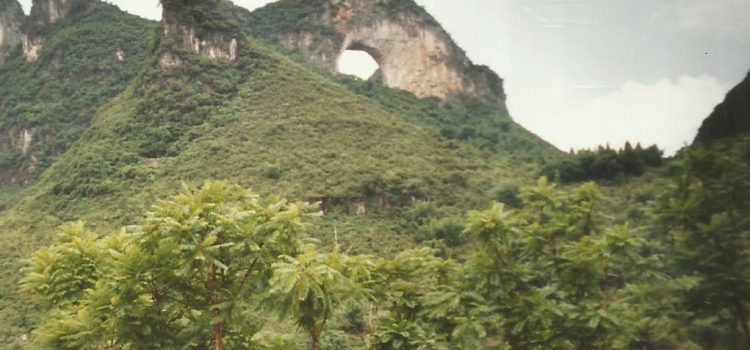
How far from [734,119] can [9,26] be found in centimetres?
10450

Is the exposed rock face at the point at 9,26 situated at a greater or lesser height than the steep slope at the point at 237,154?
greater

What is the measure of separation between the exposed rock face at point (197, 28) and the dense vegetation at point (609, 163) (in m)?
34.5

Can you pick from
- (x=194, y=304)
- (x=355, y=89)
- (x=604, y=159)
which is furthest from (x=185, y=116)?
(x=194, y=304)


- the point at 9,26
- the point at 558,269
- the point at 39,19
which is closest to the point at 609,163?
the point at 558,269

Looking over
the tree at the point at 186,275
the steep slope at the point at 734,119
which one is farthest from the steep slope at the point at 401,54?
the tree at the point at 186,275

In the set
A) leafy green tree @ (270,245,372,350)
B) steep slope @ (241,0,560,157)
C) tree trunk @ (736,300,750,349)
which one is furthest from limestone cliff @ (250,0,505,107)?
tree trunk @ (736,300,750,349)

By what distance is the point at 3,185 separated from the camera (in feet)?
216

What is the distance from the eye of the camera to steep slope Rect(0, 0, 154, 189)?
66.4m

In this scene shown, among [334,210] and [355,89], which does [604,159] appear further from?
[355,89]

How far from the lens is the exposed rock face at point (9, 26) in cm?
9200

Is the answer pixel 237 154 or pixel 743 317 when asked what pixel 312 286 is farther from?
pixel 237 154

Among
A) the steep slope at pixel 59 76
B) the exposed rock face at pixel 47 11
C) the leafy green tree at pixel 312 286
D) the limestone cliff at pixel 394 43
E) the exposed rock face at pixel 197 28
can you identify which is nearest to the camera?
the leafy green tree at pixel 312 286

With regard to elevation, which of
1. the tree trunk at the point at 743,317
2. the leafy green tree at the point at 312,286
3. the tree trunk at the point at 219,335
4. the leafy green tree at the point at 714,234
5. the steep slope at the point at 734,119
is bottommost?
the tree trunk at the point at 219,335

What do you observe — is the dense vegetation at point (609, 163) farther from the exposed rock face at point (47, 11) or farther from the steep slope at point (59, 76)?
the exposed rock face at point (47, 11)
